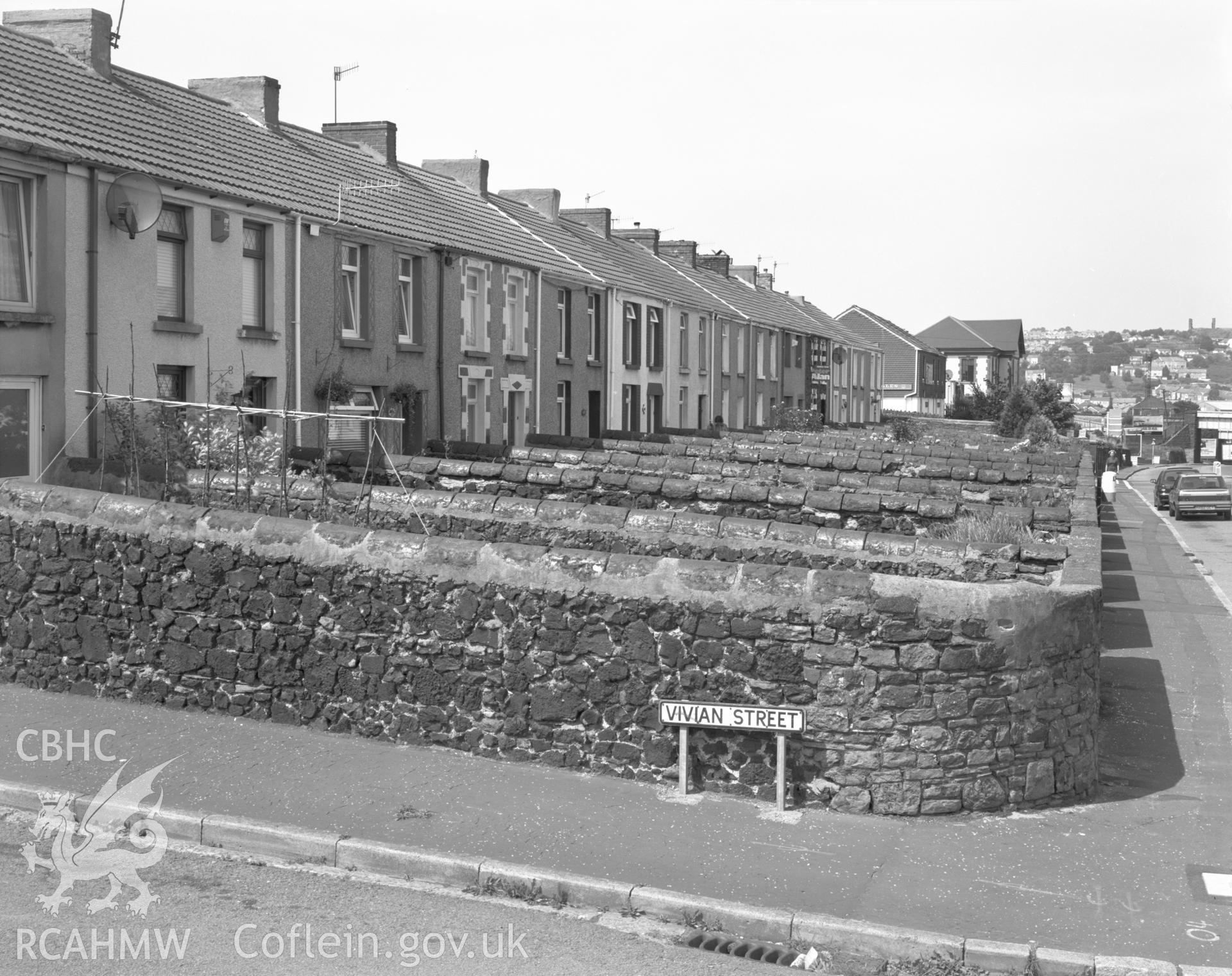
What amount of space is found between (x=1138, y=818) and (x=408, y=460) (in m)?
10.5

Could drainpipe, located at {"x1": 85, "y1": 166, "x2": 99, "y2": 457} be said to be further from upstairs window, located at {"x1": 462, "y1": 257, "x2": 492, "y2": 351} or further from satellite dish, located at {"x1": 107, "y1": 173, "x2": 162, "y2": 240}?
upstairs window, located at {"x1": 462, "y1": 257, "x2": 492, "y2": 351}

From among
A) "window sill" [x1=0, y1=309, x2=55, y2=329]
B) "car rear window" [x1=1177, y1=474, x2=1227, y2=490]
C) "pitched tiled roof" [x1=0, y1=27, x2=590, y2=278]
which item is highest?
"pitched tiled roof" [x1=0, y1=27, x2=590, y2=278]

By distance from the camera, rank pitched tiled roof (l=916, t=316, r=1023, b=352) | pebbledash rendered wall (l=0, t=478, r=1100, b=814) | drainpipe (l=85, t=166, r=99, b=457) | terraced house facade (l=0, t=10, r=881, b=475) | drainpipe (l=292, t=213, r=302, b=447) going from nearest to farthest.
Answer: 1. pebbledash rendered wall (l=0, t=478, r=1100, b=814)
2. terraced house facade (l=0, t=10, r=881, b=475)
3. drainpipe (l=85, t=166, r=99, b=457)
4. drainpipe (l=292, t=213, r=302, b=447)
5. pitched tiled roof (l=916, t=316, r=1023, b=352)

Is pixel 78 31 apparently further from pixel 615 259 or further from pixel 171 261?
pixel 615 259

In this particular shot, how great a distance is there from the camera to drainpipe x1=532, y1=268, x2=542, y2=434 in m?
28.7

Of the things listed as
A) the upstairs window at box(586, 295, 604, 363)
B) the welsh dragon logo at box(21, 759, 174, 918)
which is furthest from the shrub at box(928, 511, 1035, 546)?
the upstairs window at box(586, 295, 604, 363)

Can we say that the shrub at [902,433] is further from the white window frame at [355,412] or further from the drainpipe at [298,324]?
the drainpipe at [298,324]

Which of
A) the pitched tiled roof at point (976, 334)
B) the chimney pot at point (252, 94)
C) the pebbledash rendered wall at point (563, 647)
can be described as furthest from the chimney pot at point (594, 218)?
the pitched tiled roof at point (976, 334)

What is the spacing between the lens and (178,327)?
682 inches

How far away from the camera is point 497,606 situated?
905cm

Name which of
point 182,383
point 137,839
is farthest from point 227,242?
point 137,839

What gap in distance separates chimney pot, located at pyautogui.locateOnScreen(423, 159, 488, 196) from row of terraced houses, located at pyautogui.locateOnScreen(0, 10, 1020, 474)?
52 mm

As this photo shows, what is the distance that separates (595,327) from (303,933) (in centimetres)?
2755

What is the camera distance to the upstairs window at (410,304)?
23.6 m
